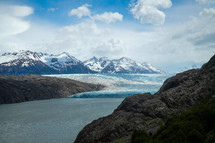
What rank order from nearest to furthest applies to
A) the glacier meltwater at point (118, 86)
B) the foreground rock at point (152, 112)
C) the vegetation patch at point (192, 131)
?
the vegetation patch at point (192, 131)
the foreground rock at point (152, 112)
the glacier meltwater at point (118, 86)

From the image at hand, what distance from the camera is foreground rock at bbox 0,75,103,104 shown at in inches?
3944

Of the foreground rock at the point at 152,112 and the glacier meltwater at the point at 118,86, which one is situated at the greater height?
the foreground rock at the point at 152,112

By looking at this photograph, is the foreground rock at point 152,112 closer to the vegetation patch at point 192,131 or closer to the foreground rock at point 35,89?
the vegetation patch at point 192,131

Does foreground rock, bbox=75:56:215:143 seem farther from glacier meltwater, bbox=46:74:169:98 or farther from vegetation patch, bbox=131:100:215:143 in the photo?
glacier meltwater, bbox=46:74:169:98

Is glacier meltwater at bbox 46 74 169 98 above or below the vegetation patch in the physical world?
below

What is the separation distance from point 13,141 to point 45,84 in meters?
100

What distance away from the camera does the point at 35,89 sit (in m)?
117

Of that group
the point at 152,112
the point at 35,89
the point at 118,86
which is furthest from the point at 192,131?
the point at 118,86

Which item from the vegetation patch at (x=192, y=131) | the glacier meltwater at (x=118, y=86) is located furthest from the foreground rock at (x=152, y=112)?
the glacier meltwater at (x=118, y=86)

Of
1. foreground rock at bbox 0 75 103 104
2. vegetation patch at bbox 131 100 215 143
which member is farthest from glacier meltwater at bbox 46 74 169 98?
vegetation patch at bbox 131 100 215 143

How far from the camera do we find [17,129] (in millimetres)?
40031

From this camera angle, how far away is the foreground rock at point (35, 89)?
10019 cm

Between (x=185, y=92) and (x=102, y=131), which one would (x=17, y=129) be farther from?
(x=185, y=92)

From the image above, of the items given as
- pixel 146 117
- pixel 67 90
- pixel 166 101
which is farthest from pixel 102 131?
pixel 67 90
